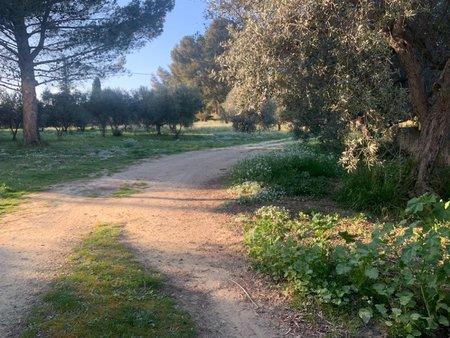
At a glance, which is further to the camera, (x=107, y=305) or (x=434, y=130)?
(x=434, y=130)

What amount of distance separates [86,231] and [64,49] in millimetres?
16837

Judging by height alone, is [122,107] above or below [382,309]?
above

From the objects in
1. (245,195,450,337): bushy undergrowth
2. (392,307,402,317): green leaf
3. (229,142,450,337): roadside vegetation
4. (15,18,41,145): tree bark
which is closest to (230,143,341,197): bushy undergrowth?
(229,142,450,337): roadside vegetation

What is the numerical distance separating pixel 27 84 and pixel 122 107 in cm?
1208

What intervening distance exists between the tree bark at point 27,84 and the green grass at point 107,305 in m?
18.0

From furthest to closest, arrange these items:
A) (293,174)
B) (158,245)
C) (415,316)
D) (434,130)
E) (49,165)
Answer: (49,165) < (293,174) < (434,130) < (158,245) < (415,316)

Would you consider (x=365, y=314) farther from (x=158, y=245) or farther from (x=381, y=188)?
(x=381, y=188)

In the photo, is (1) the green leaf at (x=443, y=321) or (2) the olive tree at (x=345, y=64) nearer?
(1) the green leaf at (x=443, y=321)

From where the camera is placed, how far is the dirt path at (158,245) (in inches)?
169

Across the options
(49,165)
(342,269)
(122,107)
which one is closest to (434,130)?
(342,269)

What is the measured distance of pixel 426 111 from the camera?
7895mm

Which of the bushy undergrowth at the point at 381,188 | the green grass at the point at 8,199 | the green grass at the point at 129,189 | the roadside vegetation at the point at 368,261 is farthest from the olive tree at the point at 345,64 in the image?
the green grass at the point at 8,199

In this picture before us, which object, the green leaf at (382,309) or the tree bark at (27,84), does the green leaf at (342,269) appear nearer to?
the green leaf at (382,309)

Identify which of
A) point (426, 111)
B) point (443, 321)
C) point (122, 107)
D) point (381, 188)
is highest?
point (122, 107)
